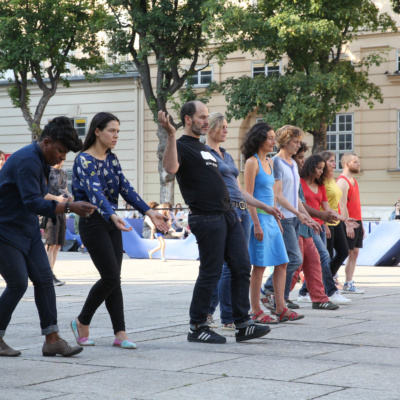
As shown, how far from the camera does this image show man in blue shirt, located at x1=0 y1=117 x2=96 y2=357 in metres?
5.66

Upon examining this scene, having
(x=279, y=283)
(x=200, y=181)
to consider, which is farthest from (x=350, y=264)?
(x=200, y=181)

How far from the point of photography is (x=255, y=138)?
→ 7.45 metres

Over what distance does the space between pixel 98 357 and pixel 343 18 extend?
22.0 meters

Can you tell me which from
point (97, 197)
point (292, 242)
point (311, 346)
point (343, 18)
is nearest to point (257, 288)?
point (292, 242)

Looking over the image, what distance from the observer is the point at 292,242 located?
8148mm

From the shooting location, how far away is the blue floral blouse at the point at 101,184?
6008 mm

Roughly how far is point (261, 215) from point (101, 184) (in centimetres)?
188

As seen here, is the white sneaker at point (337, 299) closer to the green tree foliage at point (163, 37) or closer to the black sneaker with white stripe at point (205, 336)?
the black sneaker with white stripe at point (205, 336)

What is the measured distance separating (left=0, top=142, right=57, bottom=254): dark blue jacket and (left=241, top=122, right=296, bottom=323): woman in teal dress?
87.3 inches

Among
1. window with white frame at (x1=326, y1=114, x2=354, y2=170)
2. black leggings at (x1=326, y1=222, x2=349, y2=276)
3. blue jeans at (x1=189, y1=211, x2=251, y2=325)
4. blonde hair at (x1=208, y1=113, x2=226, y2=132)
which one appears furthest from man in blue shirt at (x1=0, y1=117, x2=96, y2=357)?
window with white frame at (x1=326, y1=114, x2=354, y2=170)

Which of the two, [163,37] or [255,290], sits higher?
[163,37]

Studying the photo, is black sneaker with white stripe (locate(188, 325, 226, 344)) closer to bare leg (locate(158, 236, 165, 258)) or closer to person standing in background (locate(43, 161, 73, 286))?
person standing in background (locate(43, 161, 73, 286))

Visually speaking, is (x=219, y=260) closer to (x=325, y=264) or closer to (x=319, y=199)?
(x=325, y=264)

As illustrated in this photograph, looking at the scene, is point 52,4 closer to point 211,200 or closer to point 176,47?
point 176,47
